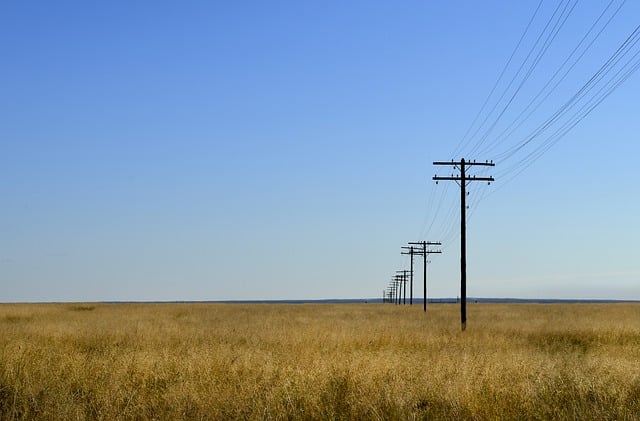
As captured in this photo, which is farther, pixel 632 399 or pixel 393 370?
pixel 393 370

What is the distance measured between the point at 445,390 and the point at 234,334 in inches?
545

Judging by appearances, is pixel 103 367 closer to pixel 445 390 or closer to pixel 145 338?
pixel 445 390

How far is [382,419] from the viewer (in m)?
8.24

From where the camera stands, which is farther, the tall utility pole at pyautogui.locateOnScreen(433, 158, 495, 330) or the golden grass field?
the tall utility pole at pyautogui.locateOnScreen(433, 158, 495, 330)

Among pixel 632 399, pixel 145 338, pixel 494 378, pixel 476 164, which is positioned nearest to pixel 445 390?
pixel 494 378

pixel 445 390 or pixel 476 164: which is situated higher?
pixel 476 164

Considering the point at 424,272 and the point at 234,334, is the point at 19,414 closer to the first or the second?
the point at 234,334

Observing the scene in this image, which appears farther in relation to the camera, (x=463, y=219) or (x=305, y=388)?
(x=463, y=219)

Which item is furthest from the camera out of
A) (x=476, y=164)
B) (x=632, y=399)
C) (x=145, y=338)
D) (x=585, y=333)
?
(x=476, y=164)

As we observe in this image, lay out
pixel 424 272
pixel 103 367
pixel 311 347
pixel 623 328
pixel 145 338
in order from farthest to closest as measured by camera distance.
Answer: pixel 424 272, pixel 623 328, pixel 145 338, pixel 311 347, pixel 103 367

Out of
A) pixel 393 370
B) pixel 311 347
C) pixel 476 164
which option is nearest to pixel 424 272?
pixel 476 164

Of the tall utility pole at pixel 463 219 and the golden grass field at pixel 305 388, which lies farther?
the tall utility pole at pixel 463 219

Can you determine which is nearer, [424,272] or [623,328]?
[623,328]

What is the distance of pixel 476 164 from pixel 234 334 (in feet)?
46.5
